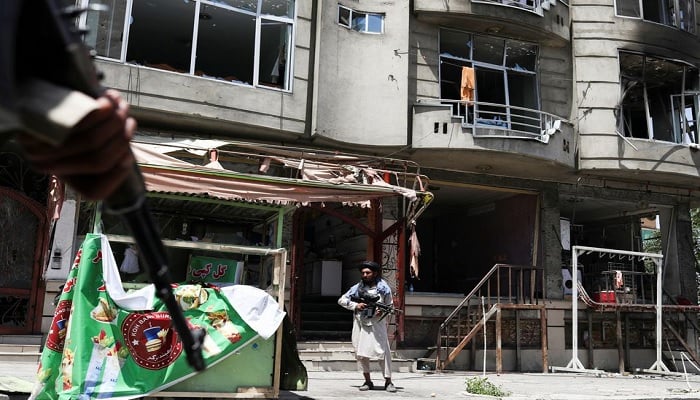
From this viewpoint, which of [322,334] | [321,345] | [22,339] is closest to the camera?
[22,339]

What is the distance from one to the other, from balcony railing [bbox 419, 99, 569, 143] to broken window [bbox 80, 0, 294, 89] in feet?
11.9

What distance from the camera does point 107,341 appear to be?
625 centimetres

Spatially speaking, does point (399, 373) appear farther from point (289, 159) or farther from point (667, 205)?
point (667, 205)

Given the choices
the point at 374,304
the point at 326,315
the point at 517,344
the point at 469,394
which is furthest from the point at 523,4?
the point at 469,394

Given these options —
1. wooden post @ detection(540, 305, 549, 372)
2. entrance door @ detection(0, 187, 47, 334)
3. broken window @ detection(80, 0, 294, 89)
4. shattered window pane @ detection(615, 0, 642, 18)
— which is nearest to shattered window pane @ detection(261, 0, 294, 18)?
broken window @ detection(80, 0, 294, 89)

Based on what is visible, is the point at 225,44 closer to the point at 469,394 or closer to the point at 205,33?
the point at 205,33

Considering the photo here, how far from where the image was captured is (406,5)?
50.9ft

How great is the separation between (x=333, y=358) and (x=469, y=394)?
14.2 feet

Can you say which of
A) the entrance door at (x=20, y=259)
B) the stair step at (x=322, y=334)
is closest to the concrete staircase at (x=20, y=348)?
the entrance door at (x=20, y=259)

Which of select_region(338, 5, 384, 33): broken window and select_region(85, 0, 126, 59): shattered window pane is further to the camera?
select_region(338, 5, 384, 33): broken window

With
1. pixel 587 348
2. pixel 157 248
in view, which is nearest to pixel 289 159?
pixel 587 348

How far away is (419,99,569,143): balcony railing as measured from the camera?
1500 centimetres

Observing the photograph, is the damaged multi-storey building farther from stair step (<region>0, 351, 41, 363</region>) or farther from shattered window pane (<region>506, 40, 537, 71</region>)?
stair step (<region>0, 351, 41, 363</region>)

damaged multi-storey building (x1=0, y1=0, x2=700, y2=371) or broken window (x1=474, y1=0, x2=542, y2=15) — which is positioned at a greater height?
broken window (x1=474, y1=0, x2=542, y2=15)
